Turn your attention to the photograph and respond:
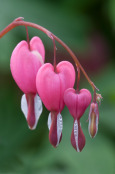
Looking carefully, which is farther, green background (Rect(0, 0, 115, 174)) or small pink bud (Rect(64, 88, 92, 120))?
green background (Rect(0, 0, 115, 174))

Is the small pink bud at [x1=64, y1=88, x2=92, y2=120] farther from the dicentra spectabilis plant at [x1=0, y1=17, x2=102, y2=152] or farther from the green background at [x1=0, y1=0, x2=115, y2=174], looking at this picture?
the green background at [x1=0, y1=0, x2=115, y2=174]

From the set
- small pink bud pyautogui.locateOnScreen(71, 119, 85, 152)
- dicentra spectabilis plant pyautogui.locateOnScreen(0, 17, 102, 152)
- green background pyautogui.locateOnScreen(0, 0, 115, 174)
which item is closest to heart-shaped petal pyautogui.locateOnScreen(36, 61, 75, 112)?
dicentra spectabilis plant pyautogui.locateOnScreen(0, 17, 102, 152)

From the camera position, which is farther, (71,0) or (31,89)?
(71,0)

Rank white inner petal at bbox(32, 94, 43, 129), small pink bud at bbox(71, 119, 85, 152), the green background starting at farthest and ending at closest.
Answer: the green background, white inner petal at bbox(32, 94, 43, 129), small pink bud at bbox(71, 119, 85, 152)

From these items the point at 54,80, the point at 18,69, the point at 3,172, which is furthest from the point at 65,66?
the point at 3,172

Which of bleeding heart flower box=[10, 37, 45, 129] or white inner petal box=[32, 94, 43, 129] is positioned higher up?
bleeding heart flower box=[10, 37, 45, 129]

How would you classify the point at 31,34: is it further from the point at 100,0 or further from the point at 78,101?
the point at 78,101
